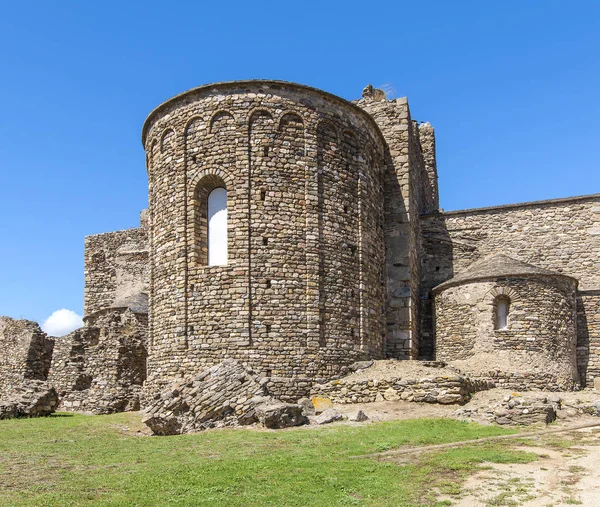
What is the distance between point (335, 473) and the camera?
953 centimetres

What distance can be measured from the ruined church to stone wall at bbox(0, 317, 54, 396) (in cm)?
377

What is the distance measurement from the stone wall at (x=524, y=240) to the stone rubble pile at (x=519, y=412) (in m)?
8.81

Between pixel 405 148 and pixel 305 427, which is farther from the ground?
pixel 405 148

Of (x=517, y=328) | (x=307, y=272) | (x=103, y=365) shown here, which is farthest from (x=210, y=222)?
(x=517, y=328)

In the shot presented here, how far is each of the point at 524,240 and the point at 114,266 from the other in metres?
19.2

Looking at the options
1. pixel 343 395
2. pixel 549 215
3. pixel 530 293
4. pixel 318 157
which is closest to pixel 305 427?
pixel 343 395

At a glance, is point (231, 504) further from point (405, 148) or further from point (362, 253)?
point (405, 148)

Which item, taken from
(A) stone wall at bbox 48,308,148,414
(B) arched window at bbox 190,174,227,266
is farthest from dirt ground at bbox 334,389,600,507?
(A) stone wall at bbox 48,308,148,414

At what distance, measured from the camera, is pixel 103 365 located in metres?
22.7

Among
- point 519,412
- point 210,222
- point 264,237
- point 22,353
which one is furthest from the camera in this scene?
point 22,353

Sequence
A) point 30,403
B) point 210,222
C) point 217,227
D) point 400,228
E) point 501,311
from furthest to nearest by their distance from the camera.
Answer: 1. point 400,228
2. point 501,311
3. point 30,403
4. point 210,222
5. point 217,227

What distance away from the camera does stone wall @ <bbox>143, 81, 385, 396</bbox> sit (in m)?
17.9

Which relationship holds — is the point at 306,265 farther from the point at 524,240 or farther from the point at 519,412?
the point at 524,240

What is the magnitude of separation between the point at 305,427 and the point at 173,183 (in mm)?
8715
